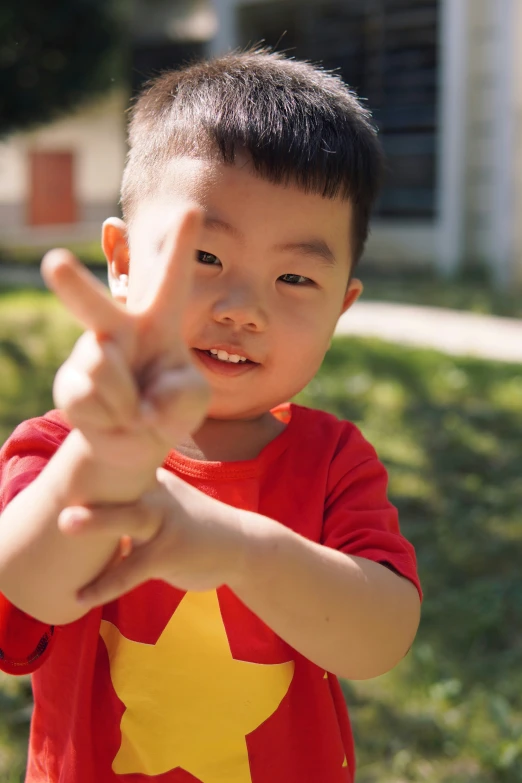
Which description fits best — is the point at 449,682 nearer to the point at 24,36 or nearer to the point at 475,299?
the point at 475,299

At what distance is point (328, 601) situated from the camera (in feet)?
3.95

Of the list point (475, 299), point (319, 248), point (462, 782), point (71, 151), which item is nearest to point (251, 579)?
point (319, 248)

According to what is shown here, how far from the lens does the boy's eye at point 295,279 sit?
139 centimetres

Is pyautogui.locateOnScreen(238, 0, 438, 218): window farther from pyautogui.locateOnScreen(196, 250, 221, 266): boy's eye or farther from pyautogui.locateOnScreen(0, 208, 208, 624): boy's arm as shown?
pyautogui.locateOnScreen(0, 208, 208, 624): boy's arm

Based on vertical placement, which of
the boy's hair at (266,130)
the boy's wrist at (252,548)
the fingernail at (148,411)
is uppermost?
the boy's hair at (266,130)

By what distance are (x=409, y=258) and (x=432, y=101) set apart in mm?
1534

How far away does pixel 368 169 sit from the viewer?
1529mm

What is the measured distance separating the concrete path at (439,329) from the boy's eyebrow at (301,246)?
4.24 metres

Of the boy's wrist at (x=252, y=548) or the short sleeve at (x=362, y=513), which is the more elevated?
the boy's wrist at (x=252, y=548)

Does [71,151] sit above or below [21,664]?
below

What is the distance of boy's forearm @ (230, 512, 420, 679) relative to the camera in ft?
3.76

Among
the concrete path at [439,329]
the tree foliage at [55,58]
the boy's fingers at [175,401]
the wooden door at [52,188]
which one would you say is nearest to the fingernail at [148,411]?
the boy's fingers at [175,401]

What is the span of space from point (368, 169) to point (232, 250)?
1.07ft

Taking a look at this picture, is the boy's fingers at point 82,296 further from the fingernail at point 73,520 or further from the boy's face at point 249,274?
the boy's face at point 249,274
